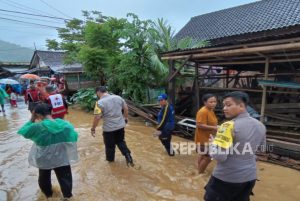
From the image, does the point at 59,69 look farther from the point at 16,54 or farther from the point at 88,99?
the point at 16,54

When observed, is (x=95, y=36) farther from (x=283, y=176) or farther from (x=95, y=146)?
(x=283, y=176)

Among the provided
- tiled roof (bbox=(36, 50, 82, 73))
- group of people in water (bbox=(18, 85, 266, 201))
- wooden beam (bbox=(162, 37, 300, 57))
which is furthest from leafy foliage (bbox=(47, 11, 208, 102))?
tiled roof (bbox=(36, 50, 82, 73))

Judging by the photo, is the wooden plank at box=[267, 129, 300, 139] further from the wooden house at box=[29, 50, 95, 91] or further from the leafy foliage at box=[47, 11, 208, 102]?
the wooden house at box=[29, 50, 95, 91]

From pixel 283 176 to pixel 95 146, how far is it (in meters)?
4.49

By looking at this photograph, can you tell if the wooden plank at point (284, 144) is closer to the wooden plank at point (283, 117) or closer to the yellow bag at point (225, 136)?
the wooden plank at point (283, 117)

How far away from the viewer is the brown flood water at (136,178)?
171 inches

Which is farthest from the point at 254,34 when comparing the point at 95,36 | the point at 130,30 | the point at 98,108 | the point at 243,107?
the point at 243,107

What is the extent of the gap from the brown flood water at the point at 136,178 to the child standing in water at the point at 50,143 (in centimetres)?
65

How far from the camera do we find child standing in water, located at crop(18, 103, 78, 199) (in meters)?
3.53

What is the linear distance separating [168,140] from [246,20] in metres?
13.4

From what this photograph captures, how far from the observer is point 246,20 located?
16.9 m

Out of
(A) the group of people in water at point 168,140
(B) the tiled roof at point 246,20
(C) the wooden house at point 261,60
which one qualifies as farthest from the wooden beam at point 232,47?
(B) the tiled roof at point 246,20

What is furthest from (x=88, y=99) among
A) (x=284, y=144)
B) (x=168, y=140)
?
(x=284, y=144)

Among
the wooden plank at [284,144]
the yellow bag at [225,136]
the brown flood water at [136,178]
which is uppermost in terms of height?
the yellow bag at [225,136]
